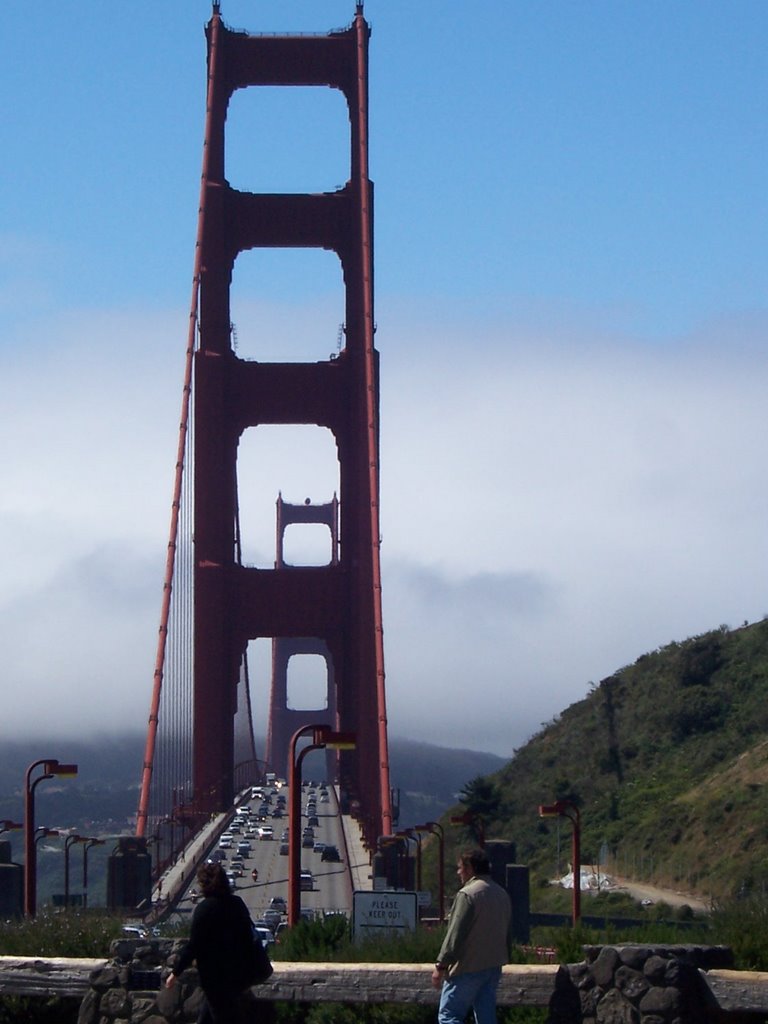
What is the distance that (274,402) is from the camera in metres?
46.2

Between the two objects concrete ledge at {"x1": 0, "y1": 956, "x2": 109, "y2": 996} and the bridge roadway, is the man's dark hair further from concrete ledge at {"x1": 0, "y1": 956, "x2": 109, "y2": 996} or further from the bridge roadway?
the bridge roadway

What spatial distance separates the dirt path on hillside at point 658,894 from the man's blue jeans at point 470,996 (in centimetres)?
2897

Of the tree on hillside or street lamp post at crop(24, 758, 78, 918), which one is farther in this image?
the tree on hillside

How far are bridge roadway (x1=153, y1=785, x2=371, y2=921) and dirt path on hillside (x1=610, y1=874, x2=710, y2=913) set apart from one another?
18.2 feet

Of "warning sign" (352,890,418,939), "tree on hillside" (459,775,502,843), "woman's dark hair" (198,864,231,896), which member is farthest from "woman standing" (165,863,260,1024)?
"tree on hillside" (459,775,502,843)

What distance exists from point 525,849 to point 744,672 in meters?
10.7

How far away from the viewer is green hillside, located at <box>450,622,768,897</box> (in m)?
42.9

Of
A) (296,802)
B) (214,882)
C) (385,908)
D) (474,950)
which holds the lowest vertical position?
(474,950)

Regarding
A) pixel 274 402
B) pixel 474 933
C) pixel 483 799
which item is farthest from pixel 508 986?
pixel 483 799

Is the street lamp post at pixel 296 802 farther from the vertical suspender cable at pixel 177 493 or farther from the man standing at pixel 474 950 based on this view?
the vertical suspender cable at pixel 177 493

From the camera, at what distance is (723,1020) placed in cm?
791

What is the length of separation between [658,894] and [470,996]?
33.4 meters

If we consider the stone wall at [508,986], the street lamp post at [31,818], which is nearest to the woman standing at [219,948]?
the stone wall at [508,986]

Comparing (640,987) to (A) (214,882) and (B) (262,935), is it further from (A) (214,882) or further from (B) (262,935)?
(B) (262,935)
